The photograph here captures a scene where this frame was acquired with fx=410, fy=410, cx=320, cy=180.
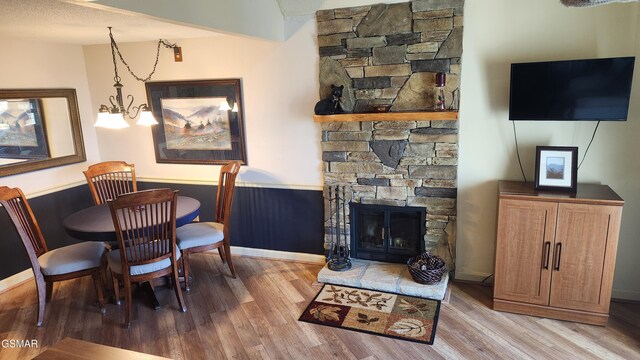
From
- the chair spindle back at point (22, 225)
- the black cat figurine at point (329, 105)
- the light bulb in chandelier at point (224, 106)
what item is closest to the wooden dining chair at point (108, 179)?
the chair spindle back at point (22, 225)

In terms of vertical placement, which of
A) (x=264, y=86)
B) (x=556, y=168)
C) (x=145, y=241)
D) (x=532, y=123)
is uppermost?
(x=264, y=86)

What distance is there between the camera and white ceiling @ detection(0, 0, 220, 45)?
2.39m

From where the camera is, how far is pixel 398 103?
350cm

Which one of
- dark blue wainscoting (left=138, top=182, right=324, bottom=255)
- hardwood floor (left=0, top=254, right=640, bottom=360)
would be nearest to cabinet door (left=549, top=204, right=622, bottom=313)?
hardwood floor (left=0, top=254, right=640, bottom=360)

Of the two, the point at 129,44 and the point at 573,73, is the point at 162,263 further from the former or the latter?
the point at 573,73

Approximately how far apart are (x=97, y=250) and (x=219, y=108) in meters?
1.70

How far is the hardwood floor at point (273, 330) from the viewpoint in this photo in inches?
106

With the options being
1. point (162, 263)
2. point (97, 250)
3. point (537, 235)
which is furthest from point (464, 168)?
point (97, 250)

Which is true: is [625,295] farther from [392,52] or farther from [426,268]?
[392,52]

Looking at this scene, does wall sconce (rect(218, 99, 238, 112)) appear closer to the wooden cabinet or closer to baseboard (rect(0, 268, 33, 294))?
baseboard (rect(0, 268, 33, 294))

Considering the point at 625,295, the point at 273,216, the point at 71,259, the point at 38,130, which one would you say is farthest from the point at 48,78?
the point at 625,295

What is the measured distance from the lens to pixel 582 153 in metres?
3.15

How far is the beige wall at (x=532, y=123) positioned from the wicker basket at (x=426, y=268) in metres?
0.48

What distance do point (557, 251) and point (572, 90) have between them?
1143mm
